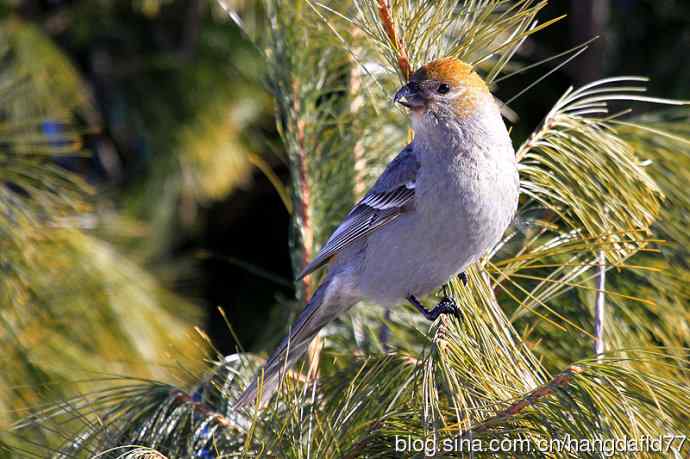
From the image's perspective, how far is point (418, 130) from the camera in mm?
2350

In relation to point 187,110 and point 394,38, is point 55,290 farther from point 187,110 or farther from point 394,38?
point 187,110

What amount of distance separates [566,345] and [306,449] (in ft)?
3.11

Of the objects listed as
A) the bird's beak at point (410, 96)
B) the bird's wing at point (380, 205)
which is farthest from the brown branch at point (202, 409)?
the bird's beak at point (410, 96)

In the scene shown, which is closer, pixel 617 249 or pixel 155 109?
pixel 617 249

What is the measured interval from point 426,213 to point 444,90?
36 centimetres

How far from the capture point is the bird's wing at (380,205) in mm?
2375

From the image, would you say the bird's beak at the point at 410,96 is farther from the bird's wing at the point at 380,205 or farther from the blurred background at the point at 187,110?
the blurred background at the point at 187,110

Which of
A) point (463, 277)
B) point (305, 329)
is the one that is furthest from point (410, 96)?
point (305, 329)

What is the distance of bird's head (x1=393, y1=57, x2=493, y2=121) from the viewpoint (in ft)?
6.97

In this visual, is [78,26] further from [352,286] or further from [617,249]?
[617,249]

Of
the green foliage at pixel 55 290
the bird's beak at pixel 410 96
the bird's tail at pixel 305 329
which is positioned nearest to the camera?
the bird's beak at pixel 410 96

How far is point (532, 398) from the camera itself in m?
1.59

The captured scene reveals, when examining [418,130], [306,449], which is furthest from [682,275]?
[306,449]

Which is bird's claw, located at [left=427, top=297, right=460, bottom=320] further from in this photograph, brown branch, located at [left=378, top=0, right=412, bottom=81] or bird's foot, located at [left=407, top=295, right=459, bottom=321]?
brown branch, located at [left=378, top=0, right=412, bottom=81]
